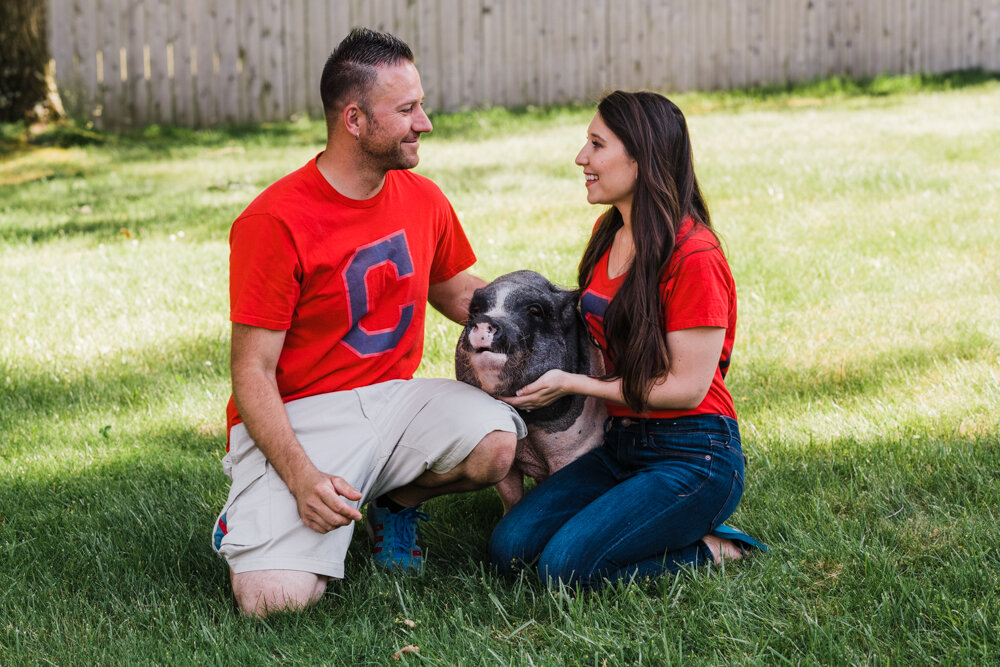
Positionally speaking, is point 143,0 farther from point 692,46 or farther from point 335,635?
point 335,635

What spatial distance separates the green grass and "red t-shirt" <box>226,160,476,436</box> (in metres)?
0.69

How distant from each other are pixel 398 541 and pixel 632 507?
81 centimetres

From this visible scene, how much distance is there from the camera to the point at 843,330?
545 cm

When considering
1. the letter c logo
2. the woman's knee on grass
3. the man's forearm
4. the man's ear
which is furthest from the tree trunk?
the woman's knee on grass

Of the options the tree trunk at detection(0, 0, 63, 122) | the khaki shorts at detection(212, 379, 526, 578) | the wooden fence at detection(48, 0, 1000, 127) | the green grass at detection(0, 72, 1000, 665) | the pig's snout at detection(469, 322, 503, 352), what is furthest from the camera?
the wooden fence at detection(48, 0, 1000, 127)

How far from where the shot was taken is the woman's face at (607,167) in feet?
11.0

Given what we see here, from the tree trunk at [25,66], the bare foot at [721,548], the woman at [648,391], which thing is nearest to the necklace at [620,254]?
the woman at [648,391]

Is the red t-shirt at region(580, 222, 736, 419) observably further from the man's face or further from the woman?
the man's face

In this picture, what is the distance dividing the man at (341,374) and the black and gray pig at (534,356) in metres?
0.13

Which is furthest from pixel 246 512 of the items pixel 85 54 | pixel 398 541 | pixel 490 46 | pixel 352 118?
pixel 490 46

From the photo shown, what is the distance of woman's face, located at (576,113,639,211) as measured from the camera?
3363mm

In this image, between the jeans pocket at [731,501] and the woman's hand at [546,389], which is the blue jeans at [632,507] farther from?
the woman's hand at [546,389]

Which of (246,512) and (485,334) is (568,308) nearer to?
(485,334)

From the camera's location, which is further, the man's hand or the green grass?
the man's hand
